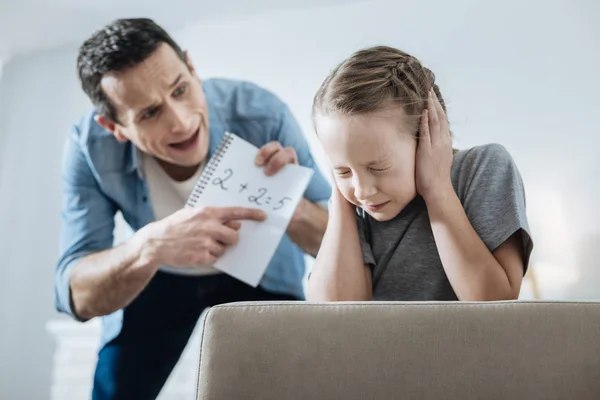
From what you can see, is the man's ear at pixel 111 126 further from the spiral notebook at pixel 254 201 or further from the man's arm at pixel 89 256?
the spiral notebook at pixel 254 201

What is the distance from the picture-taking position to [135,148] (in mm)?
1513

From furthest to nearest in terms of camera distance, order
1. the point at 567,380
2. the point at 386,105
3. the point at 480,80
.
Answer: the point at 480,80 < the point at 386,105 < the point at 567,380

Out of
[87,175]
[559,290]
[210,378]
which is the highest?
[210,378]

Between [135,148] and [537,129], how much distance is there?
Answer: 2.87ft

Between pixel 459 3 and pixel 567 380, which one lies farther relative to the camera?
pixel 459 3

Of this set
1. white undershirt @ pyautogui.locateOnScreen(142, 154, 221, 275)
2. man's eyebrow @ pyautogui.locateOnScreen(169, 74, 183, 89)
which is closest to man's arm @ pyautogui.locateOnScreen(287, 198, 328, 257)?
white undershirt @ pyautogui.locateOnScreen(142, 154, 221, 275)

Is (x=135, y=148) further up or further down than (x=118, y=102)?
further down

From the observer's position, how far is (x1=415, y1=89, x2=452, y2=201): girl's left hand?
94 centimetres

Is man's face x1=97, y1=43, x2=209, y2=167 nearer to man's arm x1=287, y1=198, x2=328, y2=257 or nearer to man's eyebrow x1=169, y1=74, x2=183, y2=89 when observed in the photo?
man's eyebrow x1=169, y1=74, x2=183, y2=89

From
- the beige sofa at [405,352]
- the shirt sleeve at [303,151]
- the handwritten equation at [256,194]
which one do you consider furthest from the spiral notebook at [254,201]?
the beige sofa at [405,352]

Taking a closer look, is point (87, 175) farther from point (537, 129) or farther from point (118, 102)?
point (537, 129)

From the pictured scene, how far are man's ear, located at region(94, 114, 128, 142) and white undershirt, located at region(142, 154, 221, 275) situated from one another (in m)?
0.06

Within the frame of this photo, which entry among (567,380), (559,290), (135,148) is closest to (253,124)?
(135,148)

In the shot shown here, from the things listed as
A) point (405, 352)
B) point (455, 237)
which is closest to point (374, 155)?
point (455, 237)
